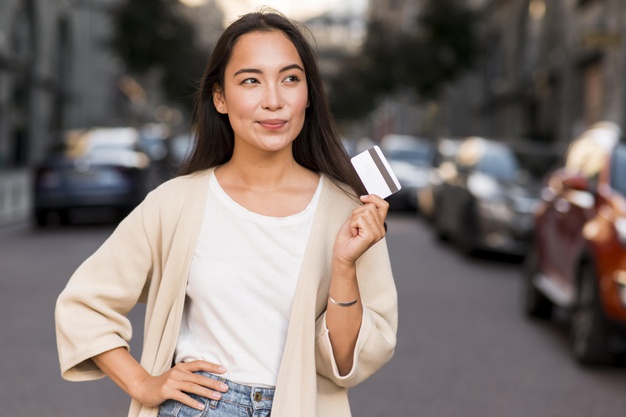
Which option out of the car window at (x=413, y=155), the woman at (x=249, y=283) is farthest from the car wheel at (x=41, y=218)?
the woman at (x=249, y=283)

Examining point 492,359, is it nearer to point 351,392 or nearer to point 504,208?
point 351,392

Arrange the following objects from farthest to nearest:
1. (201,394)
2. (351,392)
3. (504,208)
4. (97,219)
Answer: (97,219)
(504,208)
(351,392)
(201,394)

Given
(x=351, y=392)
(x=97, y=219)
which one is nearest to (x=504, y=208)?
(x=351, y=392)

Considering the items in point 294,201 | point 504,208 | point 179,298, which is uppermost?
point 294,201

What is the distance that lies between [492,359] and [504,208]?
250 inches

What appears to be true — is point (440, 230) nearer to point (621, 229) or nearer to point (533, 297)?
point (533, 297)

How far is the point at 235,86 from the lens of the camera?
2.46 metres

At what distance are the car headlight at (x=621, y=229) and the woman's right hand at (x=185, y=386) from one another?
5123 mm

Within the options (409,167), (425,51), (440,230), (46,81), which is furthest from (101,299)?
(425,51)

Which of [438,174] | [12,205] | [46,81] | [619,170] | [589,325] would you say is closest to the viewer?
[589,325]

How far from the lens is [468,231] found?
14.5 metres

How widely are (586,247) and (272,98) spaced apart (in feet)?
18.3

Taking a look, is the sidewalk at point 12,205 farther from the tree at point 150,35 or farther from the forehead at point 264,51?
the tree at point 150,35

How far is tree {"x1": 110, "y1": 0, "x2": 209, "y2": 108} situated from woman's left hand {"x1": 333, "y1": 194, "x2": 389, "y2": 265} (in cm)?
4068
